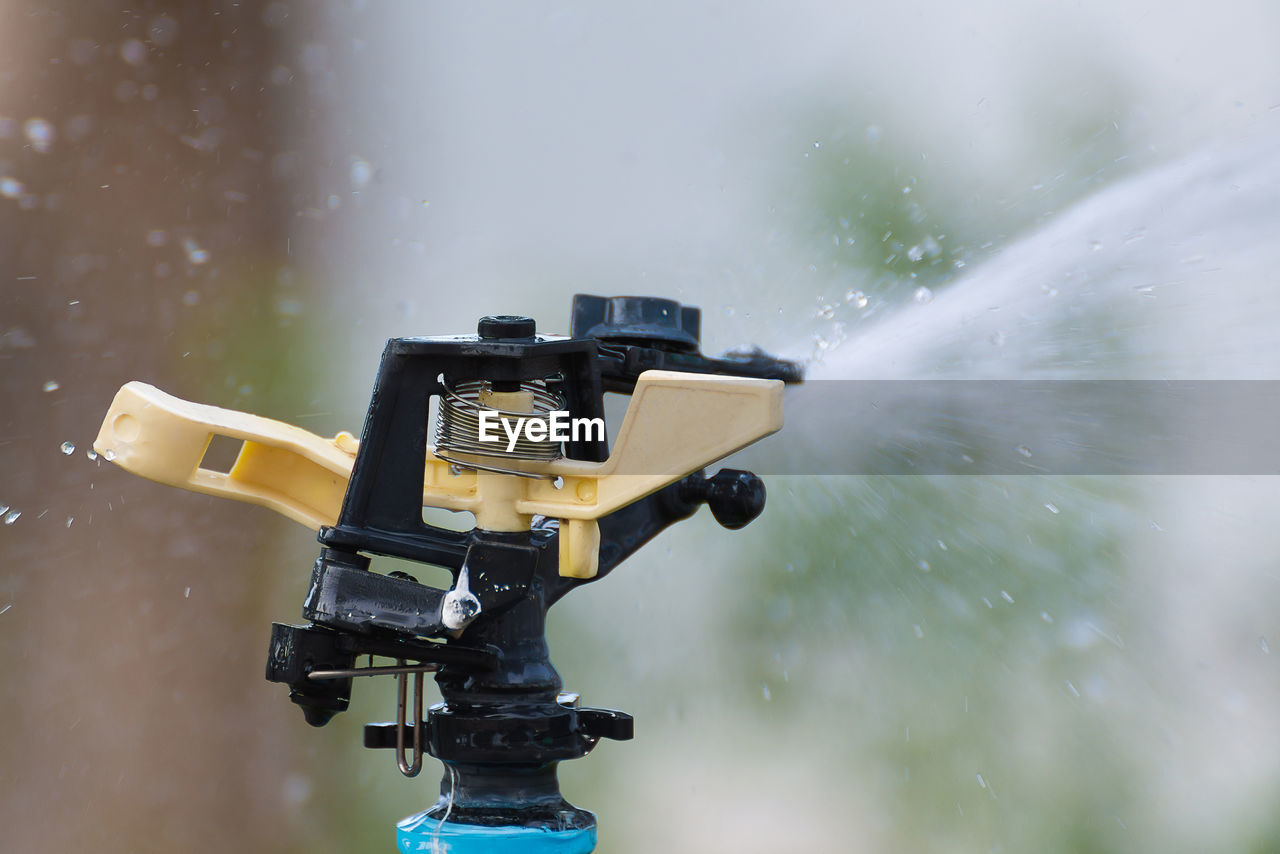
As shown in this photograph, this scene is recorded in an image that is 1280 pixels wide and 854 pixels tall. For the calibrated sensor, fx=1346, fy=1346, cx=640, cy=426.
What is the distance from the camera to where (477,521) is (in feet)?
2.11

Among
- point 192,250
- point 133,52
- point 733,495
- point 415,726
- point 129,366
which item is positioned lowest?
point 415,726

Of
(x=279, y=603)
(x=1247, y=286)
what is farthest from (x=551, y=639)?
(x=1247, y=286)

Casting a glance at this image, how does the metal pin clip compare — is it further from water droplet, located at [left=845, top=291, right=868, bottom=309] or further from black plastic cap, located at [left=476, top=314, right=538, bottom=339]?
water droplet, located at [left=845, top=291, right=868, bottom=309]

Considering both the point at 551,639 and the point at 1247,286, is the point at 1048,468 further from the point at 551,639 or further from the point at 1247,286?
the point at 551,639

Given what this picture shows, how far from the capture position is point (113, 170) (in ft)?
3.68

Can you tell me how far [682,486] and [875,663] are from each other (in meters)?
0.51

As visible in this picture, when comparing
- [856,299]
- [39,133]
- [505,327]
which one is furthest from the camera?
[39,133]

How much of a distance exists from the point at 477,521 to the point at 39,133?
2.24 ft

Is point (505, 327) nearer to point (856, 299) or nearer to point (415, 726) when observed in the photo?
point (415, 726)

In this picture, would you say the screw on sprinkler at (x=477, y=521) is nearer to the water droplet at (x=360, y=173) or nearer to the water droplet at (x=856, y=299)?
the water droplet at (x=856, y=299)

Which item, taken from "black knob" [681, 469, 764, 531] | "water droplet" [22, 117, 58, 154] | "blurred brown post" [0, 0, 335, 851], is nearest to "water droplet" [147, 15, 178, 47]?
"blurred brown post" [0, 0, 335, 851]

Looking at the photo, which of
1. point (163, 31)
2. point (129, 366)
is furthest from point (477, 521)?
point (163, 31)

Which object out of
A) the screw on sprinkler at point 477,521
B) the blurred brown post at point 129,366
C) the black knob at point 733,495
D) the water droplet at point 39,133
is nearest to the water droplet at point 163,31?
the blurred brown post at point 129,366

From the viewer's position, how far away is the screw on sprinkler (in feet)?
1.96
